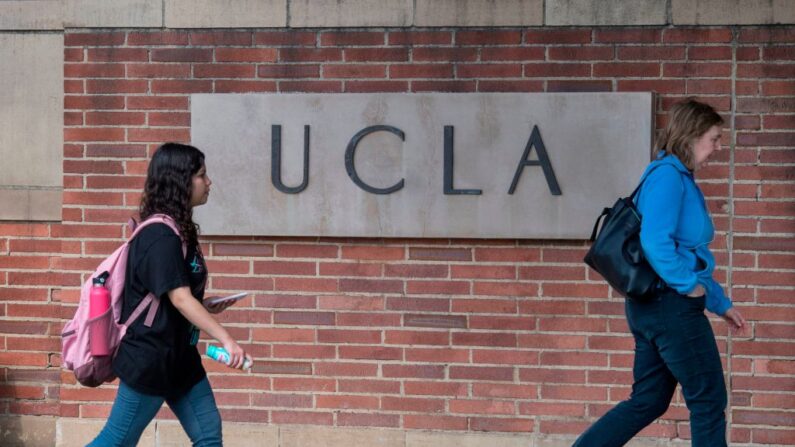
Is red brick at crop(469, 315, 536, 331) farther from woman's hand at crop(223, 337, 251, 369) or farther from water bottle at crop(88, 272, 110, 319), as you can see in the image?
water bottle at crop(88, 272, 110, 319)

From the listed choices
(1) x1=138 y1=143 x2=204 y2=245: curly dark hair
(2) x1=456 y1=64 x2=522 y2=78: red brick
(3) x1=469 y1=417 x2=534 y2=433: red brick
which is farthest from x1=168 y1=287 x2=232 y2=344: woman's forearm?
(2) x1=456 y1=64 x2=522 y2=78: red brick

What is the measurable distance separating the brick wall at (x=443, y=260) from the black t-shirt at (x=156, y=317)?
188cm

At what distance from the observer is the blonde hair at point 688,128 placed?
15.1ft

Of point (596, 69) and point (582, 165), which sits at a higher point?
point (596, 69)

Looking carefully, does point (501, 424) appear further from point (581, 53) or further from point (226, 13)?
point (226, 13)

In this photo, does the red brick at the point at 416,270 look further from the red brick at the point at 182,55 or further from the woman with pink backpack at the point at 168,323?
the woman with pink backpack at the point at 168,323

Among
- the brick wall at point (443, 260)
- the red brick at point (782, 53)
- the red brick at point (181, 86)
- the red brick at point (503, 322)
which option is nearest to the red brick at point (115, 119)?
the brick wall at point (443, 260)

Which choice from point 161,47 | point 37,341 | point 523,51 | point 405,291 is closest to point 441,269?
point 405,291

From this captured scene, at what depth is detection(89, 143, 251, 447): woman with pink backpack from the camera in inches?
165

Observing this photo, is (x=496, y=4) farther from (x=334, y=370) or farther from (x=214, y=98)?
(x=334, y=370)

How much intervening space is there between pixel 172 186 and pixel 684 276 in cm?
200

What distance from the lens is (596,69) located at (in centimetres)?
596

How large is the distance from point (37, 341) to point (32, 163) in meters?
1.00

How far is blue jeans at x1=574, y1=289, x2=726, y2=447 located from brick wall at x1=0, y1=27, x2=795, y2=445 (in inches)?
49.1
